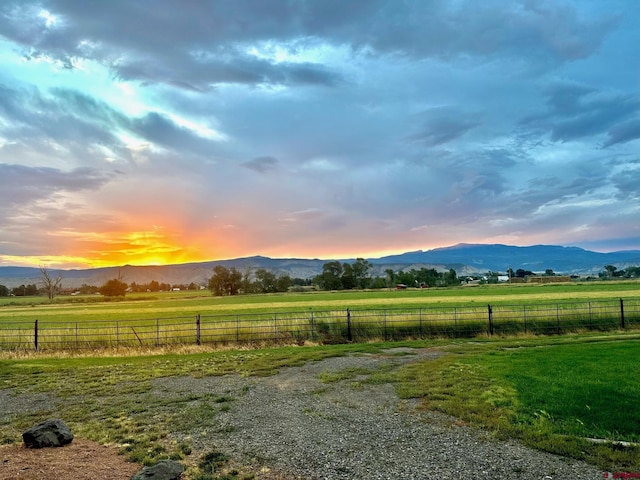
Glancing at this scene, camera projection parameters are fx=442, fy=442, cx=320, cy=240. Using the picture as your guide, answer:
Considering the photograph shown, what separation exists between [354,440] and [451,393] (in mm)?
3809

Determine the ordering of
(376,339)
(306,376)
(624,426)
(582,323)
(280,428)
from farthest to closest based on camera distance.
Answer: (582,323), (376,339), (306,376), (280,428), (624,426)

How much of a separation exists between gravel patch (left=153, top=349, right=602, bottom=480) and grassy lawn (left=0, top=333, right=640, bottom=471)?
0.50 m

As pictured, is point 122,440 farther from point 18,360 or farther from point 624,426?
point 18,360

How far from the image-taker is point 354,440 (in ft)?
24.3

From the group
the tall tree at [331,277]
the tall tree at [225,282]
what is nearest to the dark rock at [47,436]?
the tall tree at [225,282]

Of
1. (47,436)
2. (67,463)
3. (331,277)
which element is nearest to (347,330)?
(47,436)

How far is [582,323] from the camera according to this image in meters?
25.6

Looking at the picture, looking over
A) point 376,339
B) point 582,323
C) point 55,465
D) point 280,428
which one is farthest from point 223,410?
point 582,323

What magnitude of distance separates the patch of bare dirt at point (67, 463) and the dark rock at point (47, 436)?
3.8 inches

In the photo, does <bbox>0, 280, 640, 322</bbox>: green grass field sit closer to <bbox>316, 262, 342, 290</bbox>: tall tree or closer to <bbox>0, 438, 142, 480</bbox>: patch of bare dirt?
<bbox>0, 438, 142, 480</bbox>: patch of bare dirt

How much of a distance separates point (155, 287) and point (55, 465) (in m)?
198

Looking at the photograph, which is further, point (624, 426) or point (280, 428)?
point (280, 428)

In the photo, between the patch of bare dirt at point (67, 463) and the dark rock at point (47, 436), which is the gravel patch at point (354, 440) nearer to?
the patch of bare dirt at point (67, 463)

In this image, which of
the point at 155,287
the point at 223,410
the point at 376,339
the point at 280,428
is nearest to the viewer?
the point at 280,428
